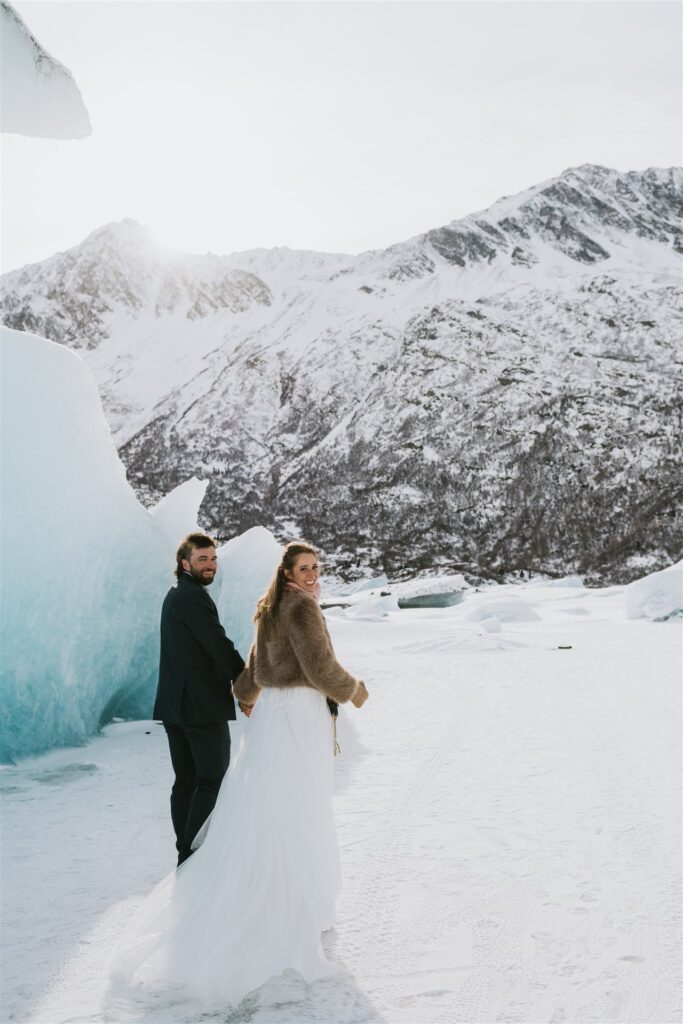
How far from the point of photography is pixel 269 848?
372 centimetres

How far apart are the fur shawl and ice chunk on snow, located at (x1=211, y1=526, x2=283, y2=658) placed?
6.95 m

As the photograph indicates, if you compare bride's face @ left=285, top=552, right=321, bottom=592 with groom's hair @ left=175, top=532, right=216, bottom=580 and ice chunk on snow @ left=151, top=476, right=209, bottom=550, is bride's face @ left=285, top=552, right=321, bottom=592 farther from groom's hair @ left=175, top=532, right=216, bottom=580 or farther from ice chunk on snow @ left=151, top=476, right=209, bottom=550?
ice chunk on snow @ left=151, top=476, right=209, bottom=550

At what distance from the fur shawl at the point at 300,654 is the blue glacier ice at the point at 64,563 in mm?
4843

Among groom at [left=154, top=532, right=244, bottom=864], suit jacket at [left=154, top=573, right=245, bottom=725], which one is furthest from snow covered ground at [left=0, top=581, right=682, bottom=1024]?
suit jacket at [left=154, top=573, right=245, bottom=725]

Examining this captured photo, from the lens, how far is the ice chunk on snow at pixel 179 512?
1020cm

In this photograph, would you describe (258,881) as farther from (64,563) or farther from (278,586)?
(64,563)

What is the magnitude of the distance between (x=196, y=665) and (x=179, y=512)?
6.29 metres

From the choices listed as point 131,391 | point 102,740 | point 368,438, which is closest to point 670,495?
point 368,438

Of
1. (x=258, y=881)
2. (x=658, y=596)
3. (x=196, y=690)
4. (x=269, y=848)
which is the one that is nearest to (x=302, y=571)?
(x=196, y=690)

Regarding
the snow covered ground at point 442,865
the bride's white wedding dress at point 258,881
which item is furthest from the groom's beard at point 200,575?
the snow covered ground at point 442,865

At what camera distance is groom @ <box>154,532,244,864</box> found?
4.40 metres

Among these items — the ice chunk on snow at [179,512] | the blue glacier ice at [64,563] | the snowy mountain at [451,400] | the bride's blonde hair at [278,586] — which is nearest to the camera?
the bride's blonde hair at [278,586]

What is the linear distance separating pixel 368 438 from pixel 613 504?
26159 millimetres

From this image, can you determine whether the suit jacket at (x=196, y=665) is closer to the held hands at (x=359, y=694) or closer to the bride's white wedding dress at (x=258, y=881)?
Answer: the bride's white wedding dress at (x=258, y=881)
